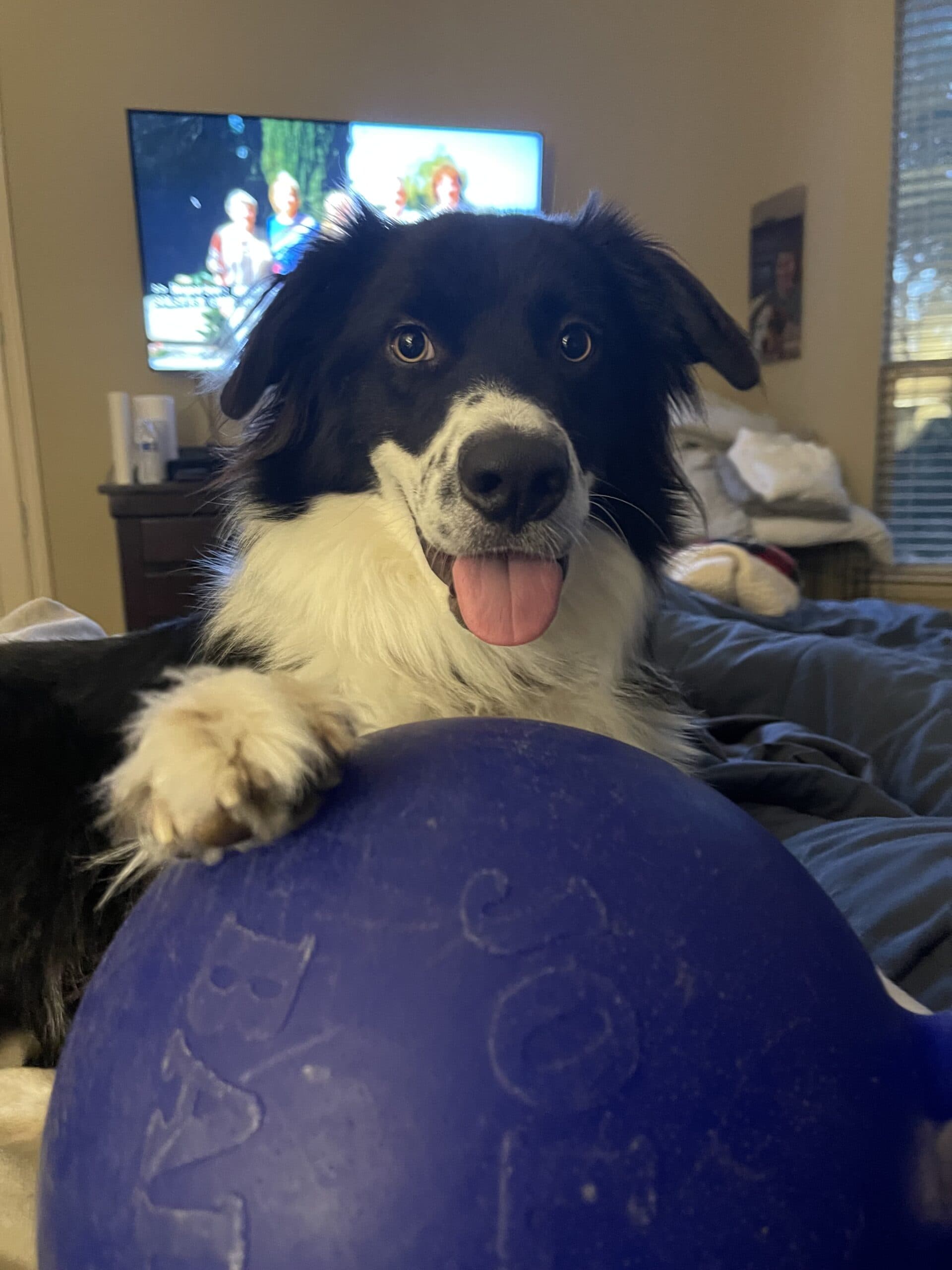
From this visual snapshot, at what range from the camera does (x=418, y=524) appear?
131 centimetres

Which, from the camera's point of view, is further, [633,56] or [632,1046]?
[633,56]

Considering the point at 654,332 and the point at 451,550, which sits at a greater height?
the point at 654,332

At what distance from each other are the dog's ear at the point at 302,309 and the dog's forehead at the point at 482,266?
0.20 ft

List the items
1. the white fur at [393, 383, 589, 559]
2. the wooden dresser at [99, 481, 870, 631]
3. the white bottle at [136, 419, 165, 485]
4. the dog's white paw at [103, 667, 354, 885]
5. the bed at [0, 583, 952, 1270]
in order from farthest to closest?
the white bottle at [136, 419, 165, 485] < the wooden dresser at [99, 481, 870, 631] < the white fur at [393, 383, 589, 559] < the bed at [0, 583, 952, 1270] < the dog's white paw at [103, 667, 354, 885]

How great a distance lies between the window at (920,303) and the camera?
4488mm

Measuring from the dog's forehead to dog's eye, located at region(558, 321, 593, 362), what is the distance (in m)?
0.04

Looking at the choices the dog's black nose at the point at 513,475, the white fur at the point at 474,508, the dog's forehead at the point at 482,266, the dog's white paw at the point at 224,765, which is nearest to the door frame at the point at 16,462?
the dog's forehead at the point at 482,266

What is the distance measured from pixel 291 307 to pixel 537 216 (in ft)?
1.46

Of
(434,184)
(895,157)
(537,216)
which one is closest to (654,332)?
(537,216)

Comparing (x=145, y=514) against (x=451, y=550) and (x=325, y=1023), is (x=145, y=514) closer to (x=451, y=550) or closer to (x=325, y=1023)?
(x=451, y=550)

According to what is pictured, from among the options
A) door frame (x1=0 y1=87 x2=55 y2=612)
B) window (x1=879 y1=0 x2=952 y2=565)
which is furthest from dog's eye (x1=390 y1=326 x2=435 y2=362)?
window (x1=879 y1=0 x2=952 y2=565)

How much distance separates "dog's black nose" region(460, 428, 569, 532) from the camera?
3.85 feet

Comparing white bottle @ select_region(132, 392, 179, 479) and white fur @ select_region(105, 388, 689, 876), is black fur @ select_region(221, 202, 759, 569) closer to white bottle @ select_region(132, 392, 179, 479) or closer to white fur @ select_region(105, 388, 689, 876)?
white fur @ select_region(105, 388, 689, 876)

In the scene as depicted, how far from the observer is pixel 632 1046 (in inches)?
22.1
